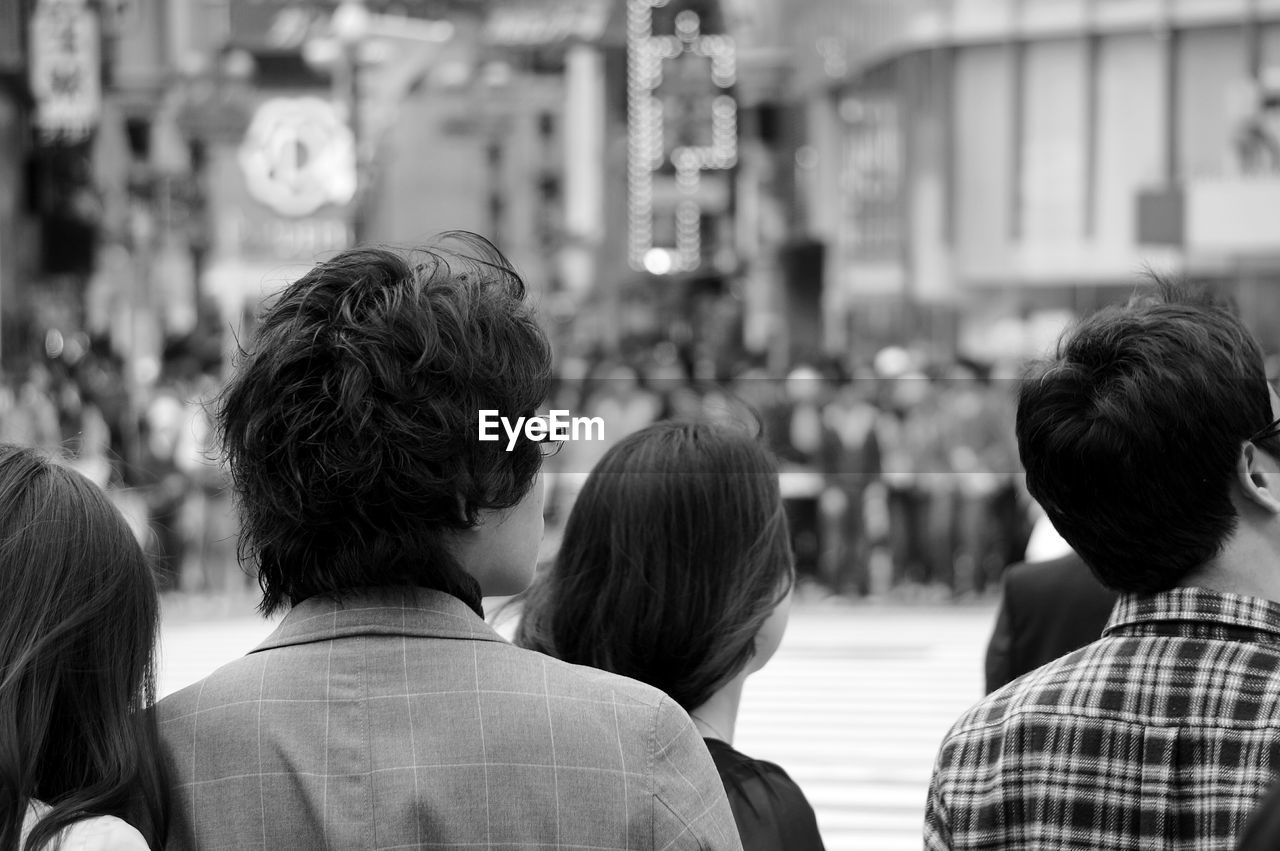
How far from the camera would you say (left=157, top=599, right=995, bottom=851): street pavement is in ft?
23.2

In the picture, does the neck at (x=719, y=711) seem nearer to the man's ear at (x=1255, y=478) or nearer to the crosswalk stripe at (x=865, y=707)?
the man's ear at (x=1255, y=478)

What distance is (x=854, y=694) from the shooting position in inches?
392

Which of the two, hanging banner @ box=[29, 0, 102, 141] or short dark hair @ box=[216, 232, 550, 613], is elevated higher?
hanging banner @ box=[29, 0, 102, 141]

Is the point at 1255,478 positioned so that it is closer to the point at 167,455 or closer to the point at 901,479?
the point at 901,479

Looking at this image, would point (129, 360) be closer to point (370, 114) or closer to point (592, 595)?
point (370, 114)

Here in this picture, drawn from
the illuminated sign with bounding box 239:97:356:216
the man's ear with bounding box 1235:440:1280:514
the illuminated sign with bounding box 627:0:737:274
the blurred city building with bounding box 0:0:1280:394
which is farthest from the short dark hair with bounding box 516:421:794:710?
the illuminated sign with bounding box 627:0:737:274

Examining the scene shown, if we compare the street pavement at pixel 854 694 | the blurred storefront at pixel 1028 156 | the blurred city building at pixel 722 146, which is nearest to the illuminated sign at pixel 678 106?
the blurred city building at pixel 722 146

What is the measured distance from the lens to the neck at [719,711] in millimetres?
2271

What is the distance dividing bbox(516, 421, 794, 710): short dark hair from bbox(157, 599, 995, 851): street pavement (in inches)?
162

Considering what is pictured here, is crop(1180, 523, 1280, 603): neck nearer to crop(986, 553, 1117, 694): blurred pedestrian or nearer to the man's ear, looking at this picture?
the man's ear

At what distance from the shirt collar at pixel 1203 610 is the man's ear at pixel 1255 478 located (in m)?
0.10

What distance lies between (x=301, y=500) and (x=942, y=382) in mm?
12015

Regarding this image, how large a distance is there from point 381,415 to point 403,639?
21 cm

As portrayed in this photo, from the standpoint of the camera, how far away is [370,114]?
21.6 metres
